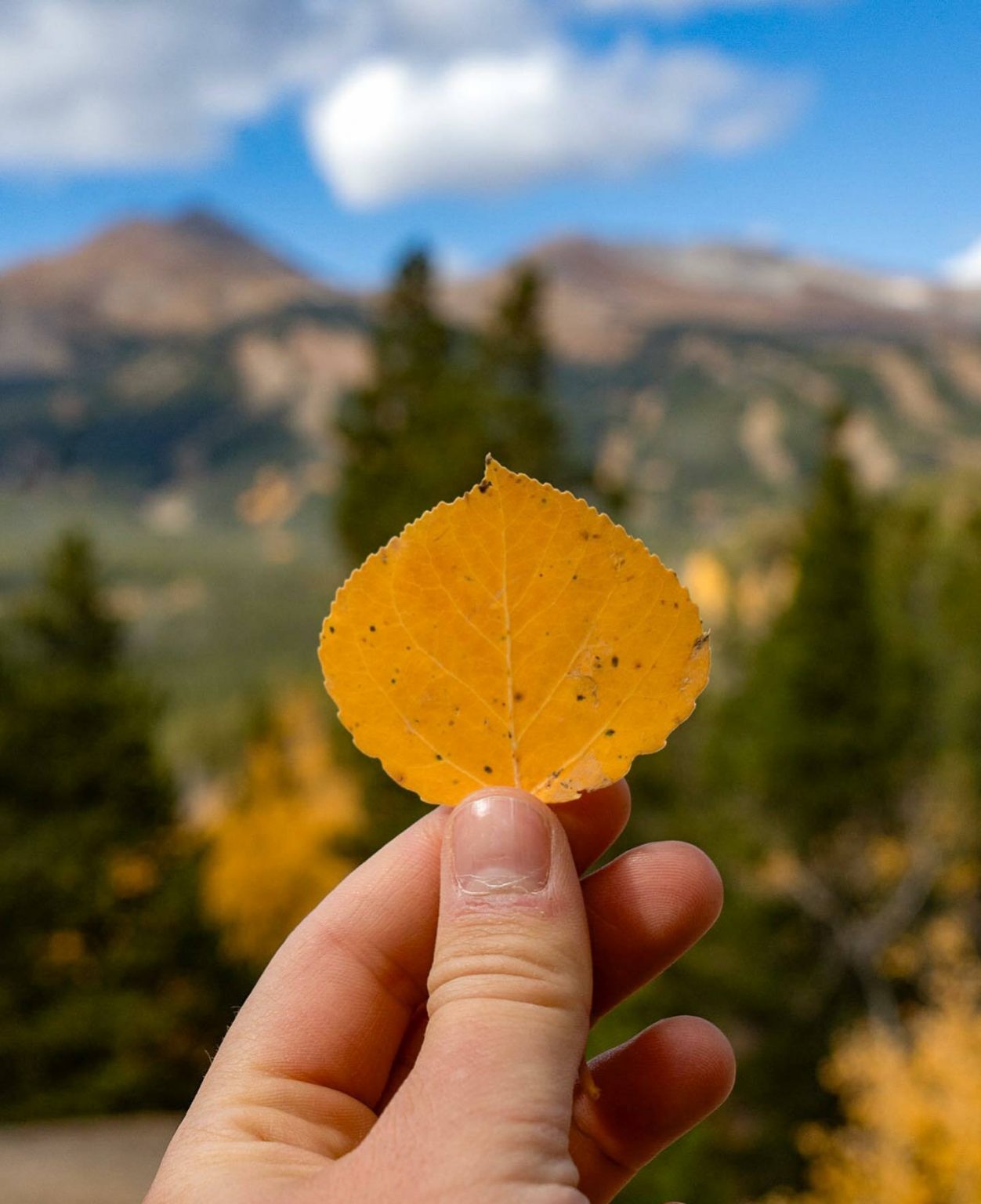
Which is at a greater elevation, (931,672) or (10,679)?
(931,672)

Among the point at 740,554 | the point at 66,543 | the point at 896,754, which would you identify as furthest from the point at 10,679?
the point at 740,554

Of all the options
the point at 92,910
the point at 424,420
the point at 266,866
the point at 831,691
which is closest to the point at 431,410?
the point at 424,420

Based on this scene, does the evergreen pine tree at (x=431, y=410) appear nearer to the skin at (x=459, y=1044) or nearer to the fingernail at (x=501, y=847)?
the skin at (x=459, y=1044)

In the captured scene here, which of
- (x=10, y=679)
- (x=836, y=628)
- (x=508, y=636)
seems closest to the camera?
(x=508, y=636)

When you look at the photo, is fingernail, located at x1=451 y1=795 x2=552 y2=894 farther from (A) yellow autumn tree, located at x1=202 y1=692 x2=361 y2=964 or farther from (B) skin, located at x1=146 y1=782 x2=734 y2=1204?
(A) yellow autumn tree, located at x1=202 y1=692 x2=361 y2=964

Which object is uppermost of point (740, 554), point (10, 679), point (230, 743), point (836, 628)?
point (740, 554)

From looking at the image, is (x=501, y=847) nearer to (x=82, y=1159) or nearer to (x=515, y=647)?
(x=515, y=647)

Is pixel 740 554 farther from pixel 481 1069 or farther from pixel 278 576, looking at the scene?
pixel 278 576
